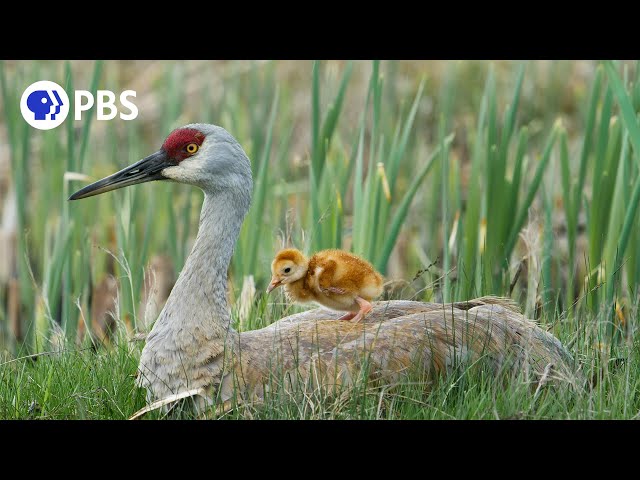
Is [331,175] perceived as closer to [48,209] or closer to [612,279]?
[612,279]

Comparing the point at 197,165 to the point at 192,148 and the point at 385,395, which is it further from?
the point at 385,395

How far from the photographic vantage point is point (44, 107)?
16.2 ft

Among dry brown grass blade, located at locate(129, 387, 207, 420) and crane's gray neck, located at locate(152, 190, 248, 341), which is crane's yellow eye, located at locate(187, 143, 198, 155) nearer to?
crane's gray neck, located at locate(152, 190, 248, 341)

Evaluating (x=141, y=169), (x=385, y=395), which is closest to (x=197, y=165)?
(x=141, y=169)

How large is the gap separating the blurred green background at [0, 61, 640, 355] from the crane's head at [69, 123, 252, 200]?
50cm

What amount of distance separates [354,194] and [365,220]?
154mm

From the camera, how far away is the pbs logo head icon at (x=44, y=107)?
486 centimetres

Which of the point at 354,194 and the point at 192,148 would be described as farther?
the point at 354,194

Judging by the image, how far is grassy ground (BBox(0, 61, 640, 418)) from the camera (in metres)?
3.93

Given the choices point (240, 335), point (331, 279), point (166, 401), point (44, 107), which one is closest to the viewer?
point (166, 401)

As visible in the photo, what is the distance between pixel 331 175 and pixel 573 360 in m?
1.64

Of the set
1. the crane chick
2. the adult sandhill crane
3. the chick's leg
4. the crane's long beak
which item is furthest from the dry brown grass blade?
the crane's long beak

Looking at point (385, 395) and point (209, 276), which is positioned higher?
point (209, 276)

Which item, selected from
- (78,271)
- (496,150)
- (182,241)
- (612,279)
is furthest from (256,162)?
(612,279)
